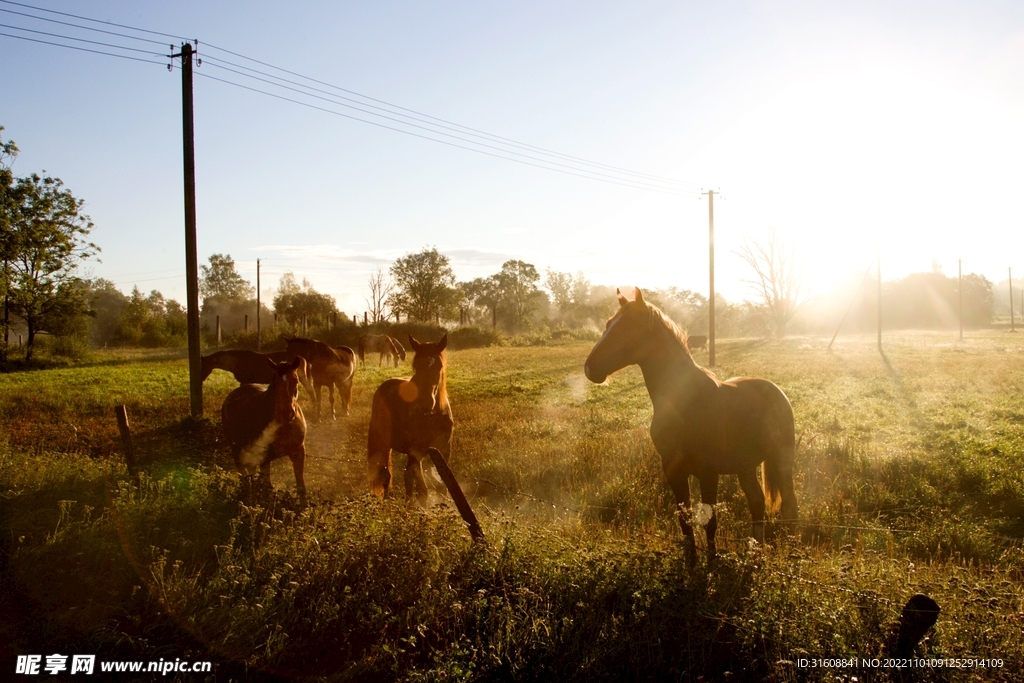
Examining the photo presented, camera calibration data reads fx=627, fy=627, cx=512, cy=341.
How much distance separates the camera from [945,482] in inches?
319

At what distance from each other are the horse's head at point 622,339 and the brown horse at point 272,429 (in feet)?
13.6

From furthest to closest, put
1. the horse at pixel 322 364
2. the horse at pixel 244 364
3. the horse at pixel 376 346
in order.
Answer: the horse at pixel 376 346, the horse at pixel 322 364, the horse at pixel 244 364

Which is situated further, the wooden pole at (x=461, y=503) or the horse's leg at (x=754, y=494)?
the horse's leg at (x=754, y=494)

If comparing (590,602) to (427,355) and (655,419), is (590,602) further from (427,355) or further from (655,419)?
(427,355)

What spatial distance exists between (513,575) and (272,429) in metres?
4.19

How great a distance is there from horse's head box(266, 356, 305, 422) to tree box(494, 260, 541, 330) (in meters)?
58.2

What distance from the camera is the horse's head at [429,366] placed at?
680cm

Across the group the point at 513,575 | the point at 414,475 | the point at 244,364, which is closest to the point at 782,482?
the point at 513,575

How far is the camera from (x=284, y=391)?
7.73 m

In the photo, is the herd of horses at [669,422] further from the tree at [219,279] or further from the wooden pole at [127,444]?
the tree at [219,279]

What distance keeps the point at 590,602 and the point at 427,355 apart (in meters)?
3.45

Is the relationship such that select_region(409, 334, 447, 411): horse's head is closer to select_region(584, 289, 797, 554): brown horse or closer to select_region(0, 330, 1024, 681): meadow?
select_region(0, 330, 1024, 681): meadow

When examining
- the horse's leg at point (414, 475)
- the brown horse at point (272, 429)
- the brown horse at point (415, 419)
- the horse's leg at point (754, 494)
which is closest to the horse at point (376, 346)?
the brown horse at point (272, 429)

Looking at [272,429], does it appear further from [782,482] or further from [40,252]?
[40,252]
